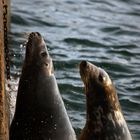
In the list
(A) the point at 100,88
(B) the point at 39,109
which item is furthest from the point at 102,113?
(B) the point at 39,109

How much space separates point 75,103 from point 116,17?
6.48m

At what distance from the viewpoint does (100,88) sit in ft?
19.3

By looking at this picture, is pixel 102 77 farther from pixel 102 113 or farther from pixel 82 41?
pixel 82 41

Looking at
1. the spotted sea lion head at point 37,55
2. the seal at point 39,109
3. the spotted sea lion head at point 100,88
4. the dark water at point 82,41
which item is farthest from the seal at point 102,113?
the dark water at point 82,41

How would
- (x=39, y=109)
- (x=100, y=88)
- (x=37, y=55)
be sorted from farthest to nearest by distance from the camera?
(x=37, y=55), (x=100, y=88), (x=39, y=109)

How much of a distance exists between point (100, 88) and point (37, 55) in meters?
0.69

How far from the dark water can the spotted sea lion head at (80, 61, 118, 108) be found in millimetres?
1198

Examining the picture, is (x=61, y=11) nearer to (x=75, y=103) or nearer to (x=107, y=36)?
(x=107, y=36)

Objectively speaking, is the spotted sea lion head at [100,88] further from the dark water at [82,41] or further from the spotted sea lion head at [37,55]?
the dark water at [82,41]

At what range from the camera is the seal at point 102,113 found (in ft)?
19.1

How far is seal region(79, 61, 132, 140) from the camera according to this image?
19.1ft

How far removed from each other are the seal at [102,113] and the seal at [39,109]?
0.21 meters

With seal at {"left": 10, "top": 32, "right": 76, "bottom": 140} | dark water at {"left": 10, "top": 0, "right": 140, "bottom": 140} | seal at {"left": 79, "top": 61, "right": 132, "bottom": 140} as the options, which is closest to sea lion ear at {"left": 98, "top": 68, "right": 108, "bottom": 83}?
seal at {"left": 79, "top": 61, "right": 132, "bottom": 140}

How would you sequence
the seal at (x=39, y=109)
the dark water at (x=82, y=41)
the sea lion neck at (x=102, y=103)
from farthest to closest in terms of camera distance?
the dark water at (x=82, y=41) → the sea lion neck at (x=102, y=103) → the seal at (x=39, y=109)
